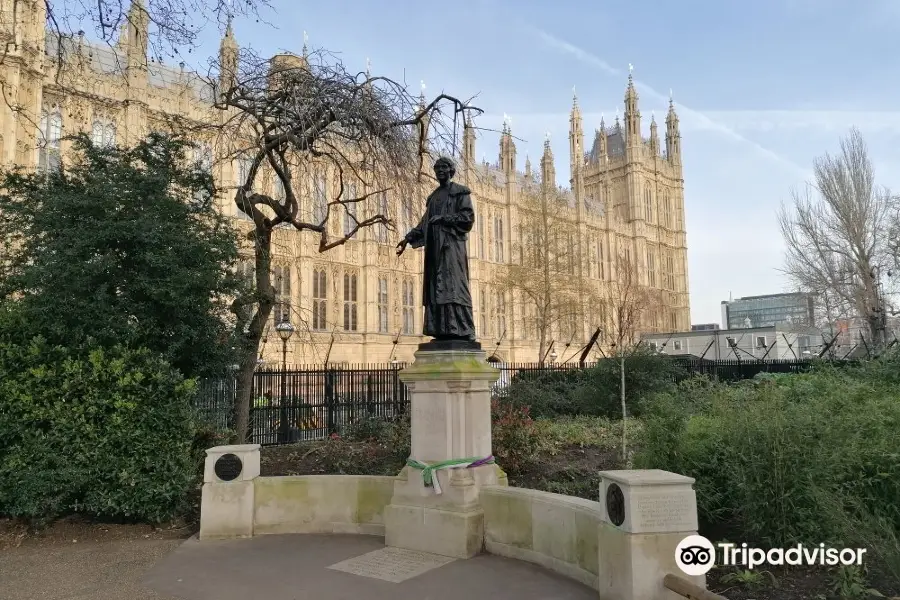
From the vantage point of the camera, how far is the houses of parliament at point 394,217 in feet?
51.7

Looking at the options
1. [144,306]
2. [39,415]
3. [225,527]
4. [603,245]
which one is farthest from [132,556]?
[603,245]

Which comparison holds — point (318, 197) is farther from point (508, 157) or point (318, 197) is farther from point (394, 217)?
point (508, 157)

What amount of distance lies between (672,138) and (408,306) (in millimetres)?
42621

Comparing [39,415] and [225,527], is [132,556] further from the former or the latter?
[39,415]

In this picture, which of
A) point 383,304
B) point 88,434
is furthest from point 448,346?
→ point 383,304

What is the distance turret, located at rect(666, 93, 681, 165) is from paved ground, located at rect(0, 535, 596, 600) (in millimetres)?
65323

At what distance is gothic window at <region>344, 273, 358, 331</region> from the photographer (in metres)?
32.4

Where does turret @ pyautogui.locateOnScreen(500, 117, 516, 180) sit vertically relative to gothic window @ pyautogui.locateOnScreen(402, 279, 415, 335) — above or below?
above

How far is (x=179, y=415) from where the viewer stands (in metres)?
6.36

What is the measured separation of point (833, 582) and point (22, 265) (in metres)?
8.71

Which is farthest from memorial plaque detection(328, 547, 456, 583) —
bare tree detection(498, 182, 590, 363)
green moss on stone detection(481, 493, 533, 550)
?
bare tree detection(498, 182, 590, 363)

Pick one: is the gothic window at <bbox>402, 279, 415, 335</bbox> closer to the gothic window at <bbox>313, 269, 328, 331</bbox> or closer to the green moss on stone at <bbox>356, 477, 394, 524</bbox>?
the gothic window at <bbox>313, 269, 328, 331</bbox>

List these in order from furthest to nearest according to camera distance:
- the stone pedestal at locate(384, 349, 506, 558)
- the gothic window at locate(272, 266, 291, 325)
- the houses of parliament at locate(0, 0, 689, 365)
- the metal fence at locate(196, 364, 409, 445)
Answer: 1. the houses of parliament at locate(0, 0, 689, 365)
2. the metal fence at locate(196, 364, 409, 445)
3. the gothic window at locate(272, 266, 291, 325)
4. the stone pedestal at locate(384, 349, 506, 558)

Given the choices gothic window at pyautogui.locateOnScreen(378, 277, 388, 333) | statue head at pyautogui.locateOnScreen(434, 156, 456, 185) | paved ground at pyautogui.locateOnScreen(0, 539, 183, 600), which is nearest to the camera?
paved ground at pyautogui.locateOnScreen(0, 539, 183, 600)
